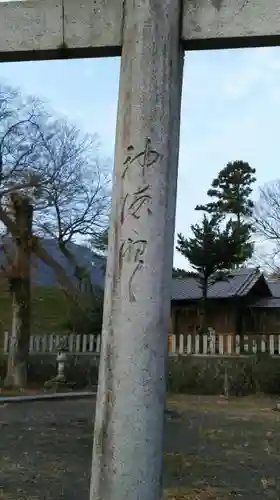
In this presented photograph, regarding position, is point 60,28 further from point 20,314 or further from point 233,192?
point 233,192

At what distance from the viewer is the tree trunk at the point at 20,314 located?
14.4 metres

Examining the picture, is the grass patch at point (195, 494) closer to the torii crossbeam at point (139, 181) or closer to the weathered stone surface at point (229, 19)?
the torii crossbeam at point (139, 181)

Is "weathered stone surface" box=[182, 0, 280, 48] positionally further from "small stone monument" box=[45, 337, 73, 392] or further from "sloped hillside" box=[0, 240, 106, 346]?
"sloped hillside" box=[0, 240, 106, 346]

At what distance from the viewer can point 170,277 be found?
9.93 feet

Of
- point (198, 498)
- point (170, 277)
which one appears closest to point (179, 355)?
point (198, 498)

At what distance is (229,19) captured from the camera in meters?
3.18

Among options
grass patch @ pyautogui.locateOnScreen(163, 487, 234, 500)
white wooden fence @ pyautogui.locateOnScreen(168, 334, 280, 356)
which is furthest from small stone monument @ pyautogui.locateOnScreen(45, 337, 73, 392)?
grass patch @ pyautogui.locateOnScreen(163, 487, 234, 500)

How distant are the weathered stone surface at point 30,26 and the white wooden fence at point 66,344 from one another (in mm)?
13899

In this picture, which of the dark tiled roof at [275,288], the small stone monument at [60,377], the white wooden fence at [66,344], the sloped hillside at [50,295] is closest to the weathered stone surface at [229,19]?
the small stone monument at [60,377]

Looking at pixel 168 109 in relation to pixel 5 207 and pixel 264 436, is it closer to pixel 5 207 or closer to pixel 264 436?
pixel 264 436

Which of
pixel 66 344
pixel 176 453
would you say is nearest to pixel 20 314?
pixel 66 344

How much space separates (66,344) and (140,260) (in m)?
14.3

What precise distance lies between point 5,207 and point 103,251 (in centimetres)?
541

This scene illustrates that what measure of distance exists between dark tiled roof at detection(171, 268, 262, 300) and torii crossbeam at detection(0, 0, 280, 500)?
18490 mm
